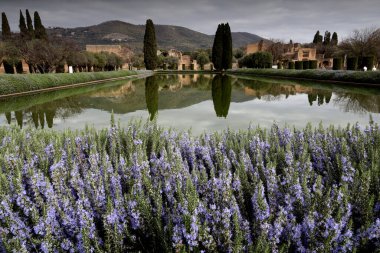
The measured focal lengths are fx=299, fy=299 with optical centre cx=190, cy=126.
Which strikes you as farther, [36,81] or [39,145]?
[36,81]

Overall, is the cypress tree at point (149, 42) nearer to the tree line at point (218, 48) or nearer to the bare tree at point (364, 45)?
the tree line at point (218, 48)

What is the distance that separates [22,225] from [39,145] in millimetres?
1774

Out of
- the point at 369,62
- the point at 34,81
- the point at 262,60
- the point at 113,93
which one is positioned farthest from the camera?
the point at 262,60

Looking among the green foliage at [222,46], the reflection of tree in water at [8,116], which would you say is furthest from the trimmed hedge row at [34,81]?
the green foliage at [222,46]

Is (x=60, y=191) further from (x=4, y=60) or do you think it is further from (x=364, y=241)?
(x=4, y=60)

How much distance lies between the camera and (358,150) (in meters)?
3.77

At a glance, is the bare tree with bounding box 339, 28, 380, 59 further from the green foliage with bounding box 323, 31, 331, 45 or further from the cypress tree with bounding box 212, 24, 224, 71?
the green foliage with bounding box 323, 31, 331, 45

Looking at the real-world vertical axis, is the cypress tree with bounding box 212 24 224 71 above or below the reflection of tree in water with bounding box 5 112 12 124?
above

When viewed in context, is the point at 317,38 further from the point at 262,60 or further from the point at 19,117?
the point at 19,117

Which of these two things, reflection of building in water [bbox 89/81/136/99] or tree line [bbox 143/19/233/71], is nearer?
reflection of building in water [bbox 89/81/136/99]

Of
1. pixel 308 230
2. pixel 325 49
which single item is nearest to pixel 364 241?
pixel 308 230

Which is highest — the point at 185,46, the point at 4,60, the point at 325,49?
the point at 185,46

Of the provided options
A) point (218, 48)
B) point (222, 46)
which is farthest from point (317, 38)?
point (218, 48)

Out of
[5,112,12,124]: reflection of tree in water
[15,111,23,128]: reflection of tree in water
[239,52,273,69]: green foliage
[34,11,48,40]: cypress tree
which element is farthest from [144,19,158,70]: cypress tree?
[5,112,12,124]: reflection of tree in water
